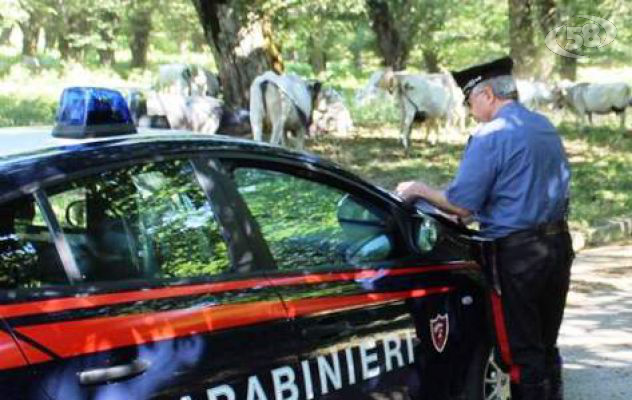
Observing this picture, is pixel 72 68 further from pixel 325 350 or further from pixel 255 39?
pixel 325 350

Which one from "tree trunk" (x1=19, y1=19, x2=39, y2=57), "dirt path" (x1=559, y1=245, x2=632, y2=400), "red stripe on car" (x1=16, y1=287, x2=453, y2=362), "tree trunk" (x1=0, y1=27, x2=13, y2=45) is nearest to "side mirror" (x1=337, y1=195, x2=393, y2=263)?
"red stripe on car" (x1=16, y1=287, x2=453, y2=362)

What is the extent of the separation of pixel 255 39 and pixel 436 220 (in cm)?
1167

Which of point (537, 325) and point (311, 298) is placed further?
point (537, 325)

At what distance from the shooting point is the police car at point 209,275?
8.69 ft

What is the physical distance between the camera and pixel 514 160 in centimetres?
415

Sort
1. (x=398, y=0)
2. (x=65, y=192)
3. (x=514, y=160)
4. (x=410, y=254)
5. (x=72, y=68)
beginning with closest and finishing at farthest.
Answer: (x=65, y=192) → (x=410, y=254) → (x=514, y=160) → (x=398, y=0) → (x=72, y=68)

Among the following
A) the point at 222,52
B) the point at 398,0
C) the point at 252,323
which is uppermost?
the point at 398,0

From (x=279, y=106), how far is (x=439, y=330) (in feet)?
34.6

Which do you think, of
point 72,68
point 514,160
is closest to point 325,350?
point 514,160

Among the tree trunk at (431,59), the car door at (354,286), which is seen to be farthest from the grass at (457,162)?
the tree trunk at (431,59)

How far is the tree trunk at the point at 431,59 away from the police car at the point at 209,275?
3652 centimetres

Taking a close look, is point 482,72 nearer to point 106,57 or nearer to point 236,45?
point 236,45

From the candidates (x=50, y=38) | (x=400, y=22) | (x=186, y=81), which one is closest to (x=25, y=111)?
(x=186, y=81)

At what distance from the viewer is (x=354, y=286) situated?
11.6ft
